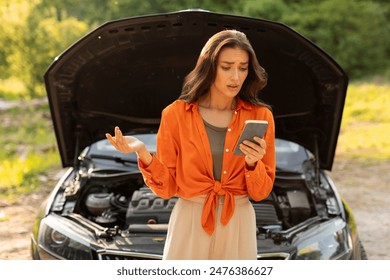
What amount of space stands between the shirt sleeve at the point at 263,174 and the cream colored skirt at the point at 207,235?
84 mm

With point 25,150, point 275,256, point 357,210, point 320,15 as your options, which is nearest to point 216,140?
point 275,256

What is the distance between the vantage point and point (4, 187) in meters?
6.86

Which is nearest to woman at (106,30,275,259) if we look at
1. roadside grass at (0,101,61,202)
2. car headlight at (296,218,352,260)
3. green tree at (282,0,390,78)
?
car headlight at (296,218,352,260)

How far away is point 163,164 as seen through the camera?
2189 millimetres

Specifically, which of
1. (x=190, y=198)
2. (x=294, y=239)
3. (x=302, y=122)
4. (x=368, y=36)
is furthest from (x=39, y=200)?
(x=368, y=36)

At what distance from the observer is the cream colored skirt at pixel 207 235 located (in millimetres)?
2184

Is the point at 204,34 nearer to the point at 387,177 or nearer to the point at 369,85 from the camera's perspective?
the point at 387,177

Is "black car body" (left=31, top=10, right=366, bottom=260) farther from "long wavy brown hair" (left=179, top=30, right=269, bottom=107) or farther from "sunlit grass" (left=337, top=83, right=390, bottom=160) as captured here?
"sunlit grass" (left=337, top=83, right=390, bottom=160)

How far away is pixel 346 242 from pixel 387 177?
5076 millimetres

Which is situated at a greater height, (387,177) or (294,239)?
(294,239)

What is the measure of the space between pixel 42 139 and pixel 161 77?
23.0 ft

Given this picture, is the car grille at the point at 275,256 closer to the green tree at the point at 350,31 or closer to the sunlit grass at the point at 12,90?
the sunlit grass at the point at 12,90

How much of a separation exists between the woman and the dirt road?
8.89ft

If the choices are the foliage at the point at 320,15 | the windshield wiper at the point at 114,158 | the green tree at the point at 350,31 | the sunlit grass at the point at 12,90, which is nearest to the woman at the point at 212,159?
the windshield wiper at the point at 114,158
